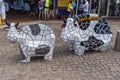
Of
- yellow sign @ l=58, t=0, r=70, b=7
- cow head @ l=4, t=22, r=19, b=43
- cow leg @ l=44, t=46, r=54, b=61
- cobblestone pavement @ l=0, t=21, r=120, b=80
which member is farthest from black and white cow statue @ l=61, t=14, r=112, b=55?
yellow sign @ l=58, t=0, r=70, b=7

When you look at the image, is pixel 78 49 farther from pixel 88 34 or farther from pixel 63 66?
pixel 63 66

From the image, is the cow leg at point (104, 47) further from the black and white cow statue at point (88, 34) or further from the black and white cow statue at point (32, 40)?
the black and white cow statue at point (32, 40)

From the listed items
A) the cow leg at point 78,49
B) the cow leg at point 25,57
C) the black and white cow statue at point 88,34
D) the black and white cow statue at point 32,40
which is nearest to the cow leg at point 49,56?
the black and white cow statue at point 32,40

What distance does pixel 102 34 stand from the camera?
7570 mm

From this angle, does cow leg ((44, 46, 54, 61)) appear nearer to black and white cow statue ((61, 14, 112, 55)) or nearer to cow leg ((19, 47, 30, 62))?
cow leg ((19, 47, 30, 62))

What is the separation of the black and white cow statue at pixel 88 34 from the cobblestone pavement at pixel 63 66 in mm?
260

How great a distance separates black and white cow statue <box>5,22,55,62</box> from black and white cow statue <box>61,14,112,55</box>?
0.75 meters

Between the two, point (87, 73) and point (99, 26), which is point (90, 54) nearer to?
point (99, 26)

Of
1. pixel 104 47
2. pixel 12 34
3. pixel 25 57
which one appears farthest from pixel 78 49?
pixel 12 34

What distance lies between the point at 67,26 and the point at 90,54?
1.26m

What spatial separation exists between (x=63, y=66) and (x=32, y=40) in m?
1.21

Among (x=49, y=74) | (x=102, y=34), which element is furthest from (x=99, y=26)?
(x=49, y=74)

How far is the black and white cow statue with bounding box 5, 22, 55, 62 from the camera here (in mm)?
6301

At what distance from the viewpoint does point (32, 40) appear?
6691mm
